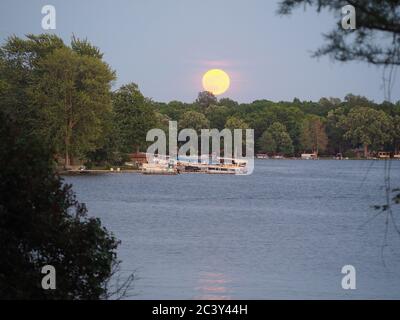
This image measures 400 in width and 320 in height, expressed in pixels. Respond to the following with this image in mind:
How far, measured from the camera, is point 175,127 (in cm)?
10619

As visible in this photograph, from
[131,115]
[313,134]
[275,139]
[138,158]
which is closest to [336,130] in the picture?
[313,134]

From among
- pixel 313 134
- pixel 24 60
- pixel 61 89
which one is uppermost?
pixel 24 60

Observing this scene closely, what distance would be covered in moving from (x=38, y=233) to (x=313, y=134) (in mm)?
128834

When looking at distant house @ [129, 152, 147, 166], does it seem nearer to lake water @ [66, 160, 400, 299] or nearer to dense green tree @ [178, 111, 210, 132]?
dense green tree @ [178, 111, 210, 132]

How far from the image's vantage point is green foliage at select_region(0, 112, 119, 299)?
10000mm

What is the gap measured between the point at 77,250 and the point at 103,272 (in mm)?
538

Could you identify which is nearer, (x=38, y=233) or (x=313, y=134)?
(x=38, y=233)

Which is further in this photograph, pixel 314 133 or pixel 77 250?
pixel 314 133

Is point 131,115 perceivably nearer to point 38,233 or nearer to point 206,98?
point 38,233

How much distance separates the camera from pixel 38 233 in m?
10.2

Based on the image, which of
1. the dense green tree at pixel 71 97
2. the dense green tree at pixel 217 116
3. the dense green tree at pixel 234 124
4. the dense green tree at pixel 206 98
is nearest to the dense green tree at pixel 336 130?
the dense green tree at pixel 234 124

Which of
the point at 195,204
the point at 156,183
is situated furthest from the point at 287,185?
the point at 195,204

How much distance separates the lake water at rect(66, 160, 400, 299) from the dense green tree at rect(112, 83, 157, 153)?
2374cm
